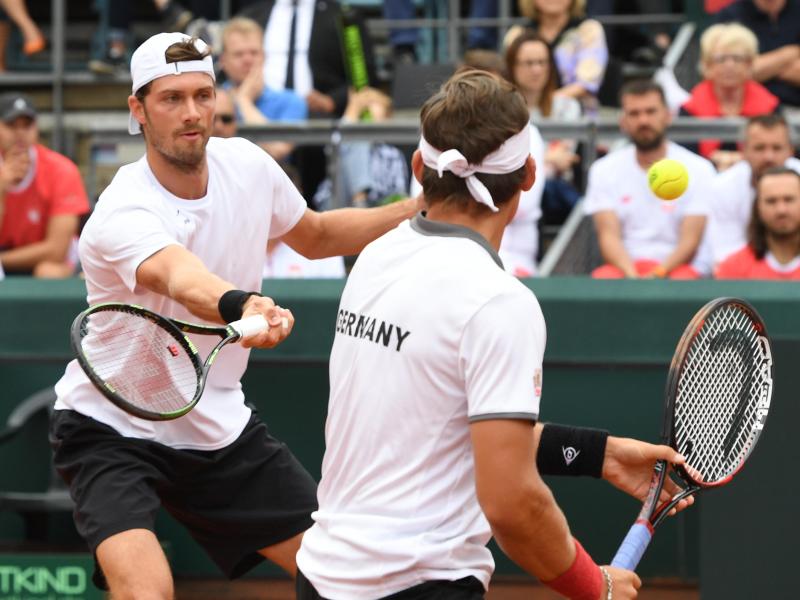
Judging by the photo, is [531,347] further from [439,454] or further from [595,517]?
[595,517]

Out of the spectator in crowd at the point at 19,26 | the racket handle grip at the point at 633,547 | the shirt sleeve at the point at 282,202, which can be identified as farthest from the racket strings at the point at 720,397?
the spectator in crowd at the point at 19,26

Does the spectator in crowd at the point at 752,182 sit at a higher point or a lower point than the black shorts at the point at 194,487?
higher

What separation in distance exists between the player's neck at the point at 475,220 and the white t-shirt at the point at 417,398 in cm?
4

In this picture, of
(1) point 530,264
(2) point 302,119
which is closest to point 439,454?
(1) point 530,264

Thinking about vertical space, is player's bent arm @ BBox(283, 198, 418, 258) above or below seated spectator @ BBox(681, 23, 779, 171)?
below

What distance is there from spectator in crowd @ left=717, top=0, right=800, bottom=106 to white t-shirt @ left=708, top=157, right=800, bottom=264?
1.75 m

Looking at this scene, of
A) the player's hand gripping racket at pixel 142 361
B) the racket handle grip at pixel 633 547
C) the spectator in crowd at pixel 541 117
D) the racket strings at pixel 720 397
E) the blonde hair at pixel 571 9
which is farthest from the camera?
the blonde hair at pixel 571 9

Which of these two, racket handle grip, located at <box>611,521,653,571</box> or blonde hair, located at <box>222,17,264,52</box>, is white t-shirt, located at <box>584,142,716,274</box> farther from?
racket handle grip, located at <box>611,521,653,571</box>

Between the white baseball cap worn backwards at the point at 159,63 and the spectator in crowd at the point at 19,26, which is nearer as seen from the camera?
the white baseball cap worn backwards at the point at 159,63

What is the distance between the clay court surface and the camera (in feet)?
19.7

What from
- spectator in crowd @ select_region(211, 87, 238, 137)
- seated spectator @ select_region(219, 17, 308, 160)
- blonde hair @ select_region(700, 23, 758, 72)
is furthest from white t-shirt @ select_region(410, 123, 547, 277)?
seated spectator @ select_region(219, 17, 308, 160)

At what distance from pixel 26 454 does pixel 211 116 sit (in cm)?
234

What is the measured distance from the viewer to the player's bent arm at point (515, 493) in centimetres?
294

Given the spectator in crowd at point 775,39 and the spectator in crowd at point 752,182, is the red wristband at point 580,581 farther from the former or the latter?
the spectator in crowd at point 775,39
